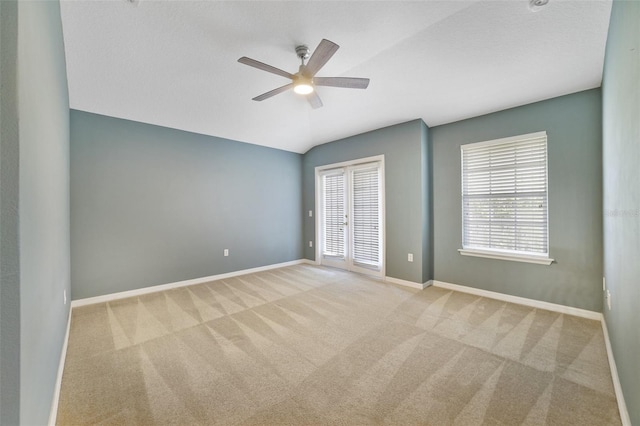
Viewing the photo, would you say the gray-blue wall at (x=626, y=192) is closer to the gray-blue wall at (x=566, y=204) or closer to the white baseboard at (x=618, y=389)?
the white baseboard at (x=618, y=389)

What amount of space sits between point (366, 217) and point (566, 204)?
2657 mm

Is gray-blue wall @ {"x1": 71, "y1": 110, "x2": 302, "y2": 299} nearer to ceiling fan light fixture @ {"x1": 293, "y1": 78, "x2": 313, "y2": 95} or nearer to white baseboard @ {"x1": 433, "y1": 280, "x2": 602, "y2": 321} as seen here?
ceiling fan light fixture @ {"x1": 293, "y1": 78, "x2": 313, "y2": 95}

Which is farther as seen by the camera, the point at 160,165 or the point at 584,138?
the point at 160,165

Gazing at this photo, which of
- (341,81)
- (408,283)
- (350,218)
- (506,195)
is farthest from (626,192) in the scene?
(350,218)

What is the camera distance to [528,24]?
219 cm

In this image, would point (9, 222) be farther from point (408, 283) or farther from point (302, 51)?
point (408, 283)

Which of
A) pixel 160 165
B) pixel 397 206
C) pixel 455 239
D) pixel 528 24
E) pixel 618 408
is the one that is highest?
pixel 528 24

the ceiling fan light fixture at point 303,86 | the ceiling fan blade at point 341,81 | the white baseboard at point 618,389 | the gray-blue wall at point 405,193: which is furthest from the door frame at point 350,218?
the white baseboard at point 618,389

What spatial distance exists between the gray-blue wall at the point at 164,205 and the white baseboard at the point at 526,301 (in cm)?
322

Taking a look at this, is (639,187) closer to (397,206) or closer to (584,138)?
(584,138)

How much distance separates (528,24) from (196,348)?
3953 mm

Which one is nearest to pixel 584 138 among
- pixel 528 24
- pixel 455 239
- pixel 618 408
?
pixel 528 24

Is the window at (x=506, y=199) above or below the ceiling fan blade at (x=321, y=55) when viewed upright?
below

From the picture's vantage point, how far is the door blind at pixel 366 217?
15.1 feet
